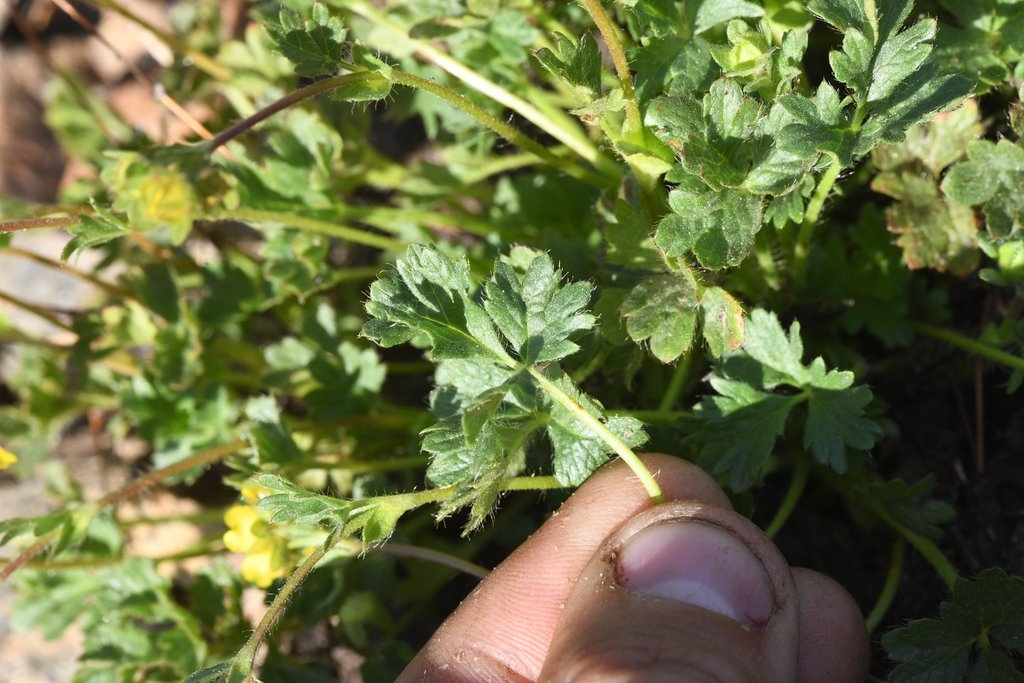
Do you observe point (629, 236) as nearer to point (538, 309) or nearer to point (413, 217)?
point (538, 309)

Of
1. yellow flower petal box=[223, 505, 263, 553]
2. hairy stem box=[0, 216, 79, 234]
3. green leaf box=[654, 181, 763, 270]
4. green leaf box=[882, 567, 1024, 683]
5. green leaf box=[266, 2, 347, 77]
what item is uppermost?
green leaf box=[266, 2, 347, 77]

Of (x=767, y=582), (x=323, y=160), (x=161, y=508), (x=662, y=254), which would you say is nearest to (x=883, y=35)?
(x=662, y=254)

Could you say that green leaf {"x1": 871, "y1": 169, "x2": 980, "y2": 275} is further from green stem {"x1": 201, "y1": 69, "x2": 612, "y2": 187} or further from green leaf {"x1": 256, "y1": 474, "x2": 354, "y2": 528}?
green leaf {"x1": 256, "y1": 474, "x2": 354, "y2": 528}

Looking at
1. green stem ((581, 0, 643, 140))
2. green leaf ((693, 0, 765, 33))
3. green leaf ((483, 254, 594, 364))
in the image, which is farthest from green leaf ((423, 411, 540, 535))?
green leaf ((693, 0, 765, 33))

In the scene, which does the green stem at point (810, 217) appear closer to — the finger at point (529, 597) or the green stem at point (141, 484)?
the finger at point (529, 597)

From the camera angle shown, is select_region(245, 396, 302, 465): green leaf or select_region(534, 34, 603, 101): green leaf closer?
select_region(534, 34, 603, 101): green leaf

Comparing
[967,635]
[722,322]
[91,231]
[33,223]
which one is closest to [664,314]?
[722,322]

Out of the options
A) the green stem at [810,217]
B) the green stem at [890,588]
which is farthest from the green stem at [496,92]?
the green stem at [890,588]
